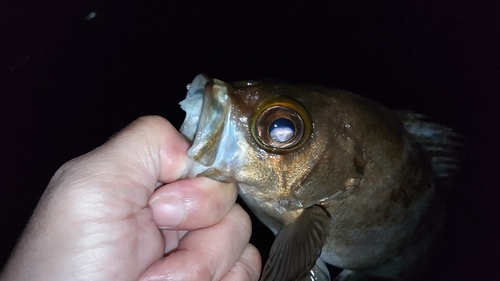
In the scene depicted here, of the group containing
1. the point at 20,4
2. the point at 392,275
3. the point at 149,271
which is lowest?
the point at 392,275

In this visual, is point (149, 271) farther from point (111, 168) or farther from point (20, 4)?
point (20, 4)

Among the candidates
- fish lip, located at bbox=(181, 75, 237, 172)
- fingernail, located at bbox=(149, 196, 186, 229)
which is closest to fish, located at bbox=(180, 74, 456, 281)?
fish lip, located at bbox=(181, 75, 237, 172)

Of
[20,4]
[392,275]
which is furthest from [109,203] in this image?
[20,4]

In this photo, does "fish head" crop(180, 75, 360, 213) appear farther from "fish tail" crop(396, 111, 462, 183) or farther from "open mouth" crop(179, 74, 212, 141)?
"fish tail" crop(396, 111, 462, 183)

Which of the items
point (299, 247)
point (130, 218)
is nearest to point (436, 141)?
point (299, 247)

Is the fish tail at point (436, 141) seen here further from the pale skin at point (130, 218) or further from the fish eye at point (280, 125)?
the pale skin at point (130, 218)

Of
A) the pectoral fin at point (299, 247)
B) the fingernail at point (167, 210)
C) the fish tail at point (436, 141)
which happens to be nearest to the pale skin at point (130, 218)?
the fingernail at point (167, 210)
